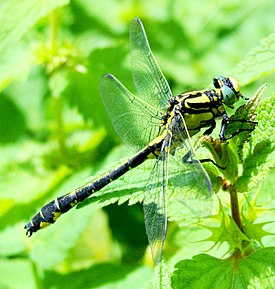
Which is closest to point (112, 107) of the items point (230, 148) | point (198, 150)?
point (198, 150)

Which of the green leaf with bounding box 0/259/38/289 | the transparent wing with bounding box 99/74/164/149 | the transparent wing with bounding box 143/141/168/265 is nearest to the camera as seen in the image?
the transparent wing with bounding box 143/141/168/265

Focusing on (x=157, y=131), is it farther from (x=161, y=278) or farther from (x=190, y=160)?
(x=161, y=278)

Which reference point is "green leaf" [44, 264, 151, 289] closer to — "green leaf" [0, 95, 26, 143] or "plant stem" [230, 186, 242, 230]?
"plant stem" [230, 186, 242, 230]

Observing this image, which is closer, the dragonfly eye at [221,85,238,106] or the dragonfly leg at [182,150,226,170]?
the dragonfly leg at [182,150,226,170]

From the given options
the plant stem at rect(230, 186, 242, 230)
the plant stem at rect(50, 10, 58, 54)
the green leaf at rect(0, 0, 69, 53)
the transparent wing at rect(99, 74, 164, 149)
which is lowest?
the plant stem at rect(230, 186, 242, 230)

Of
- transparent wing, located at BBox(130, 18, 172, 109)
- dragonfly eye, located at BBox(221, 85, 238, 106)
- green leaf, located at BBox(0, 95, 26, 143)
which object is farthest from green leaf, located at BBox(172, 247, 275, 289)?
green leaf, located at BBox(0, 95, 26, 143)

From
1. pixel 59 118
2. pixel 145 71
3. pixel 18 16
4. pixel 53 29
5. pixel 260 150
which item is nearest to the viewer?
pixel 260 150

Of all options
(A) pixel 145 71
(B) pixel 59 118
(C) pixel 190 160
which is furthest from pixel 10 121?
(C) pixel 190 160
